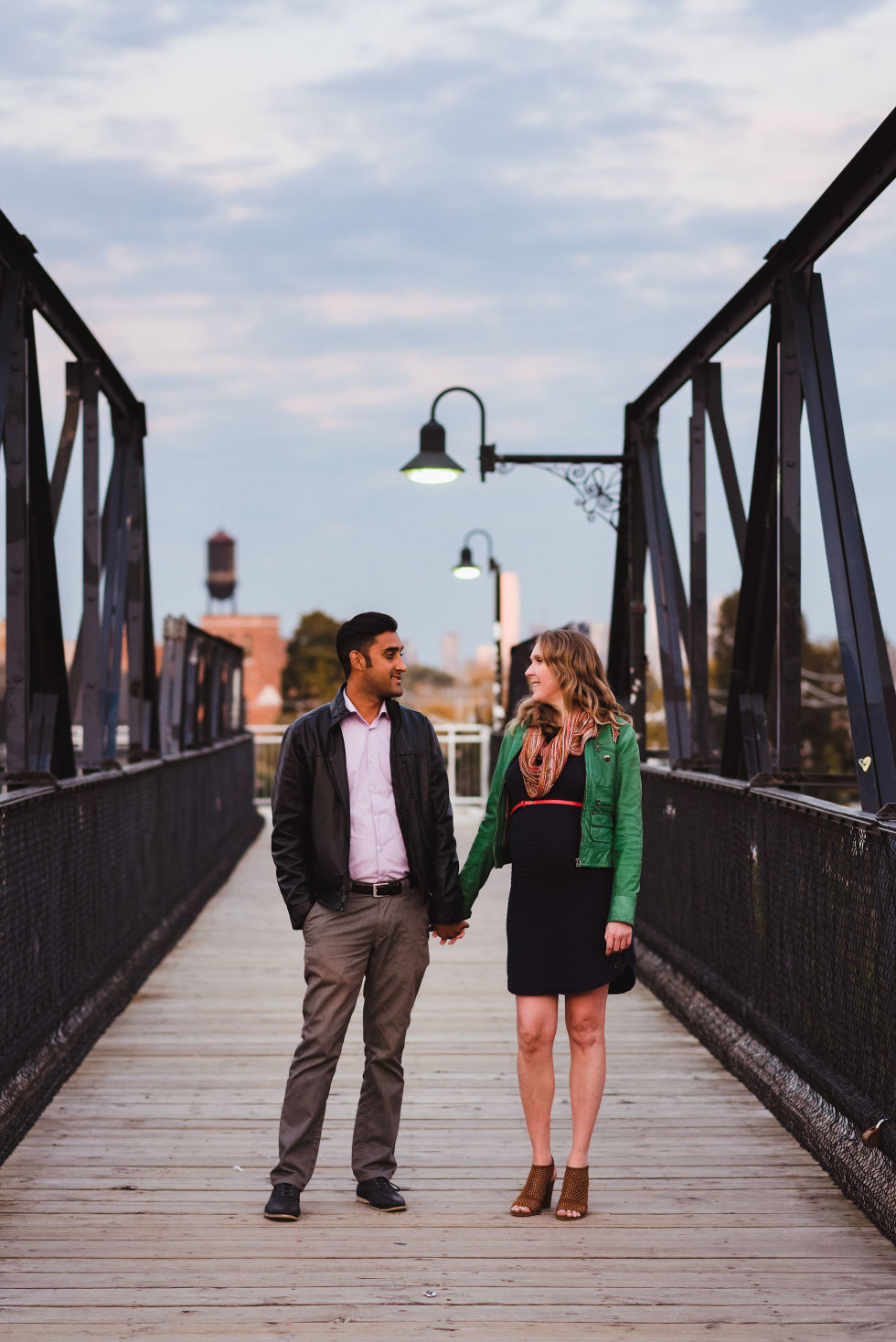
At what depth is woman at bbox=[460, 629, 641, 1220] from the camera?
4.70 meters

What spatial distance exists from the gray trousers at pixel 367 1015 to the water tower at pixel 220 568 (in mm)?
111623

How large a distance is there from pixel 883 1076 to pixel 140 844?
18.1 feet

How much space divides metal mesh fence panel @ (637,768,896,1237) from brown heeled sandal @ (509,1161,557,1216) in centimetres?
94

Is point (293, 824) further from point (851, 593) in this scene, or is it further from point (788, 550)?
point (788, 550)

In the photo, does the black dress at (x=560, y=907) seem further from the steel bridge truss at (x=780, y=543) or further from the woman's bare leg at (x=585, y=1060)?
the steel bridge truss at (x=780, y=543)

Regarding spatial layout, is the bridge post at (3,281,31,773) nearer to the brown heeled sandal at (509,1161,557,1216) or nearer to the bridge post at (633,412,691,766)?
the brown heeled sandal at (509,1161,557,1216)

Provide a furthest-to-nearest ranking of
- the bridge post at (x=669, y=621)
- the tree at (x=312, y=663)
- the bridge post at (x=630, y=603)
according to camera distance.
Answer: the tree at (x=312, y=663), the bridge post at (x=630, y=603), the bridge post at (x=669, y=621)

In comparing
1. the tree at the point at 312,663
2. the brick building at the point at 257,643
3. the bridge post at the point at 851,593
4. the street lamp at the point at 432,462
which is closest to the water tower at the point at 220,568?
the brick building at the point at 257,643

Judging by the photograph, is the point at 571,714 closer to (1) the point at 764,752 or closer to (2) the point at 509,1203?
(2) the point at 509,1203

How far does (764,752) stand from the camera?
7.17m

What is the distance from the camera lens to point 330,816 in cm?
482

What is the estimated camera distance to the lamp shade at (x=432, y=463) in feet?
46.4

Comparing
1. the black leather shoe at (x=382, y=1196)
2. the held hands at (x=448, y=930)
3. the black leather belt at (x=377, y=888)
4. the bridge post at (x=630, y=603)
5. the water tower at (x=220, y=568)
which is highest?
the water tower at (x=220, y=568)

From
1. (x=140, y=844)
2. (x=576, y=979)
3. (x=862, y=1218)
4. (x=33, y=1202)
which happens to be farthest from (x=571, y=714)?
(x=140, y=844)
